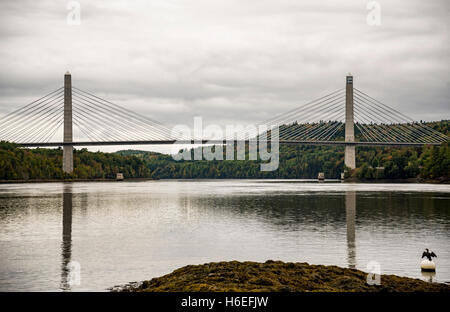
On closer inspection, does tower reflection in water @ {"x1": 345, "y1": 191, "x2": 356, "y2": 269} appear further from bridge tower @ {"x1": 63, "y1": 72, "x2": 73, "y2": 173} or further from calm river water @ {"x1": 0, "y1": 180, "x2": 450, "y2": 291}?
bridge tower @ {"x1": 63, "y1": 72, "x2": 73, "y2": 173}

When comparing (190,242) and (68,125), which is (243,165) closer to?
(68,125)

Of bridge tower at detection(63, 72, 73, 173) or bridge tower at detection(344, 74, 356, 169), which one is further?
bridge tower at detection(344, 74, 356, 169)

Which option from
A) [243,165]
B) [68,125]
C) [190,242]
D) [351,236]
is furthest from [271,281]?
[243,165]

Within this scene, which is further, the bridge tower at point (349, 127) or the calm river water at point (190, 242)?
the bridge tower at point (349, 127)

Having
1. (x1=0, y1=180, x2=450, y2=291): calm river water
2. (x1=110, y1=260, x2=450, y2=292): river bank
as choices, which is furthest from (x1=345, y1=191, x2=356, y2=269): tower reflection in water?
(x1=110, y1=260, x2=450, y2=292): river bank

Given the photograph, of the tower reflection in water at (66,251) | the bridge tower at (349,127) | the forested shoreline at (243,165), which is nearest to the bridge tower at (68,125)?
the forested shoreline at (243,165)

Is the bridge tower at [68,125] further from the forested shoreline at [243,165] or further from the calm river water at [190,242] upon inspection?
the calm river water at [190,242]
